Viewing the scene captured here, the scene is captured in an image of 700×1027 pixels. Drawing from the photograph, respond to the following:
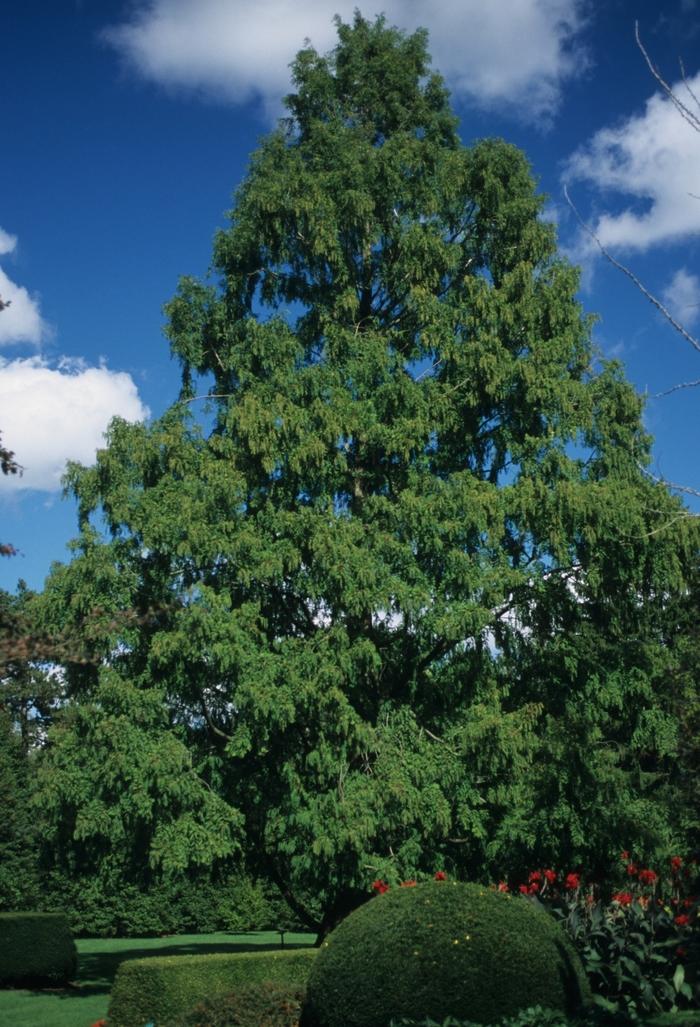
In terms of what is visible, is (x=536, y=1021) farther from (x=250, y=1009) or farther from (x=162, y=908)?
(x=162, y=908)

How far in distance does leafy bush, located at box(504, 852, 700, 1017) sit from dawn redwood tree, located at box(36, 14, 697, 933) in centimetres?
236

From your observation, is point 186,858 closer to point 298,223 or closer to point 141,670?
point 141,670

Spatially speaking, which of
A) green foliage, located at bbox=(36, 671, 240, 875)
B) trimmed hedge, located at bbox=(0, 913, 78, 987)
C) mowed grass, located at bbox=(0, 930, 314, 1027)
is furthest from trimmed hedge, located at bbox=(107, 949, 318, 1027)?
trimmed hedge, located at bbox=(0, 913, 78, 987)

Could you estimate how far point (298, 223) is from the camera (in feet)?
54.8

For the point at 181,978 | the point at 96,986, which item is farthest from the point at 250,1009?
the point at 96,986

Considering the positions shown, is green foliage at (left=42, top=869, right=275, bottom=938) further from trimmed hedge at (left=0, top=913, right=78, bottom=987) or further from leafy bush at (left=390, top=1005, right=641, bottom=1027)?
leafy bush at (left=390, top=1005, right=641, bottom=1027)

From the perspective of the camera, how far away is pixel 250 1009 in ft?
31.6

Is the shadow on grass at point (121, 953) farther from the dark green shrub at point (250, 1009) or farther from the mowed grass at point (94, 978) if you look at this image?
the dark green shrub at point (250, 1009)

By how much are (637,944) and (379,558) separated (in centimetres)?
600

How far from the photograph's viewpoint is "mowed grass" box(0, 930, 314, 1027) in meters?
14.2

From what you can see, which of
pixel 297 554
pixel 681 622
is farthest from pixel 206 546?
pixel 681 622

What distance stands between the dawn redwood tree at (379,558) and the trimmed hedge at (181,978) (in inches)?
52.9

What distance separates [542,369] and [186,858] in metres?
8.39

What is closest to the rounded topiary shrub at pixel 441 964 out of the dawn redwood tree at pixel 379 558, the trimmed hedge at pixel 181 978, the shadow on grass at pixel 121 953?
the trimmed hedge at pixel 181 978
